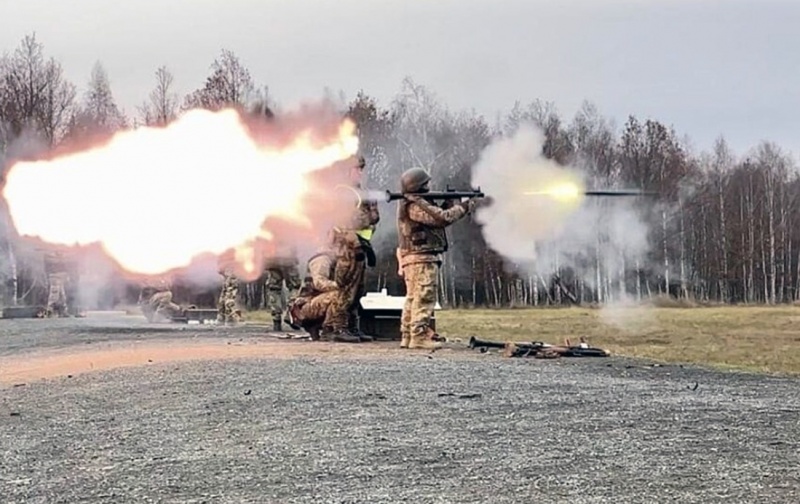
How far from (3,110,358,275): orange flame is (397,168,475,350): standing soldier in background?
12.2ft

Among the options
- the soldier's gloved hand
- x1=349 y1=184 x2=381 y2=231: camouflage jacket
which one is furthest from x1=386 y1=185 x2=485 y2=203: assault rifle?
x1=349 y1=184 x2=381 y2=231: camouflage jacket

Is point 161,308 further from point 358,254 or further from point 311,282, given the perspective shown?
point 358,254

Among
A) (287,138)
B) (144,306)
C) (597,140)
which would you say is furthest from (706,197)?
(287,138)

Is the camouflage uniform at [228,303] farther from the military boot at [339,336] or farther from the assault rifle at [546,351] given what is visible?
the assault rifle at [546,351]

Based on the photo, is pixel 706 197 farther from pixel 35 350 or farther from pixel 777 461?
pixel 777 461

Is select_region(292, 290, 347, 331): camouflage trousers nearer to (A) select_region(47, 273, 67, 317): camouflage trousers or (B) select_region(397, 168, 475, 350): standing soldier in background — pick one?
(B) select_region(397, 168, 475, 350): standing soldier in background

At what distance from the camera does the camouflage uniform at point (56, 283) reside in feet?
127

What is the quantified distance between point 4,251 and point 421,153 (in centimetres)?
2158

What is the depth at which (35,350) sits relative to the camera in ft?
64.5

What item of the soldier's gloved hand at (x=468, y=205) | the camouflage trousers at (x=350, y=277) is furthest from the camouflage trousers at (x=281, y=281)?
the soldier's gloved hand at (x=468, y=205)

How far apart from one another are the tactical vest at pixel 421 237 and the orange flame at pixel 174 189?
12.2ft

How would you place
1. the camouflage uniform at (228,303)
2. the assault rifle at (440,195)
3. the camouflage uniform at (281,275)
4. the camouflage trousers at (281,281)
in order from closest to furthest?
the assault rifle at (440,195), the camouflage uniform at (281,275), the camouflage trousers at (281,281), the camouflage uniform at (228,303)

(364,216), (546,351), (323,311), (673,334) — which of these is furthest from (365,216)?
(673,334)

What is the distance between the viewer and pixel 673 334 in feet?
87.6
